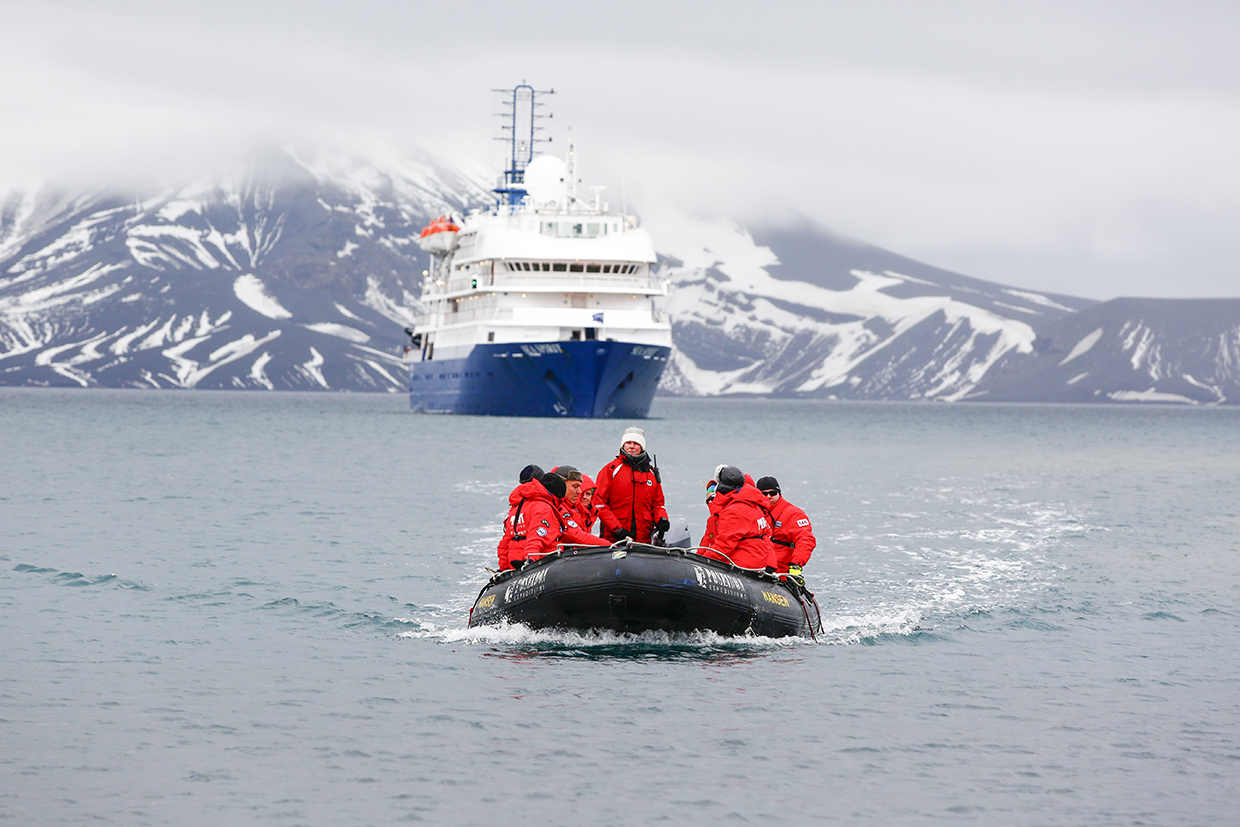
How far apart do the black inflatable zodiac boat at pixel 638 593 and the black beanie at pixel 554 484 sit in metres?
0.68

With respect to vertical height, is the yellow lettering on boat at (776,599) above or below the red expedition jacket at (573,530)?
below

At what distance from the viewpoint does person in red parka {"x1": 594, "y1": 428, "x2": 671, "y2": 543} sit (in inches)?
710

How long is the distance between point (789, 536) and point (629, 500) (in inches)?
82.3

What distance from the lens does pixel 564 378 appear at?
257 feet

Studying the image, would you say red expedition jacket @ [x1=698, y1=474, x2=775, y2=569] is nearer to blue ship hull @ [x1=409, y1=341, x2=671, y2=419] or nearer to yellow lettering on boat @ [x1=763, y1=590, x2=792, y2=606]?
yellow lettering on boat @ [x1=763, y1=590, x2=792, y2=606]

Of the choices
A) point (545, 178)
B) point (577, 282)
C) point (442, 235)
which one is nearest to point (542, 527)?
point (577, 282)

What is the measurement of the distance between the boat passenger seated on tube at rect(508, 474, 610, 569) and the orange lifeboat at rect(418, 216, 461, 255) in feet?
251

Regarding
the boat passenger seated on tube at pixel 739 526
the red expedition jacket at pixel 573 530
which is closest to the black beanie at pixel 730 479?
the boat passenger seated on tube at pixel 739 526

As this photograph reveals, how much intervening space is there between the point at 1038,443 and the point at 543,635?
261 feet

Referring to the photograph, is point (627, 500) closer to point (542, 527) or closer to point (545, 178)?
point (542, 527)

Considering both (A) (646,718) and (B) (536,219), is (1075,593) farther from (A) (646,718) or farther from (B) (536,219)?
(B) (536,219)

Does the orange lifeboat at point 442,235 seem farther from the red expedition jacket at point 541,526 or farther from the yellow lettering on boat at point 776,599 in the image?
the yellow lettering on boat at point 776,599

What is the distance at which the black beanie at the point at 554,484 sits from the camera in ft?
56.0

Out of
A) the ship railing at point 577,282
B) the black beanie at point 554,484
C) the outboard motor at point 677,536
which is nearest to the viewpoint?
the black beanie at point 554,484
